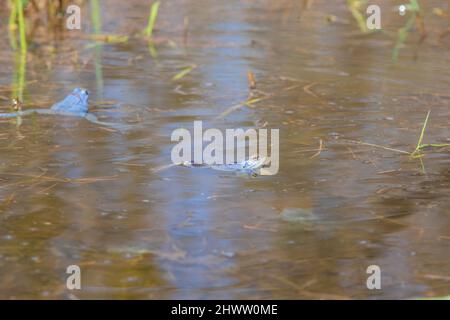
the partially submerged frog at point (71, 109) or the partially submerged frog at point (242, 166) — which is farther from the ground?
the partially submerged frog at point (71, 109)

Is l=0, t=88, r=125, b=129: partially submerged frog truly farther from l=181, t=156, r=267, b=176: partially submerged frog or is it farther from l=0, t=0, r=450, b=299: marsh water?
l=181, t=156, r=267, b=176: partially submerged frog

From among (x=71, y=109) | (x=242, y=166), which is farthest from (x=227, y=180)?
(x=71, y=109)

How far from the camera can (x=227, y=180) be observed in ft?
7.67

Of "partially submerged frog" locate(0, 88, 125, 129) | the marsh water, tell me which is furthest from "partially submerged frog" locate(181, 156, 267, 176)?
"partially submerged frog" locate(0, 88, 125, 129)

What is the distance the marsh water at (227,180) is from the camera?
5.92 feet

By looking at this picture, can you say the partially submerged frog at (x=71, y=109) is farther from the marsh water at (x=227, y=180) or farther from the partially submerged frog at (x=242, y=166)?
the partially submerged frog at (x=242, y=166)

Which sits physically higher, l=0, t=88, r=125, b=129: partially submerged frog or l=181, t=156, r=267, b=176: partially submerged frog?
l=0, t=88, r=125, b=129: partially submerged frog

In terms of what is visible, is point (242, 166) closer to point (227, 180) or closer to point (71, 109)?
point (227, 180)

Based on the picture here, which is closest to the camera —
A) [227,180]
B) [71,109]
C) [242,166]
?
[227,180]

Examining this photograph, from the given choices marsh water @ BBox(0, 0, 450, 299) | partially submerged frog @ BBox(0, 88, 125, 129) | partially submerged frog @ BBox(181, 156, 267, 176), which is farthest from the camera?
partially submerged frog @ BBox(0, 88, 125, 129)

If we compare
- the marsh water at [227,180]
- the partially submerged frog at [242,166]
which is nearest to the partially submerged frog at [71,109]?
the marsh water at [227,180]

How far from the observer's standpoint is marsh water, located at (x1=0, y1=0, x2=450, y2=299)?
1.81m

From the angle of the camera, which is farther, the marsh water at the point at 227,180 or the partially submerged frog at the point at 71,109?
the partially submerged frog at the point at 71,109

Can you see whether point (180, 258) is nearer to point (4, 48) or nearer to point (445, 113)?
point (445, 113)
